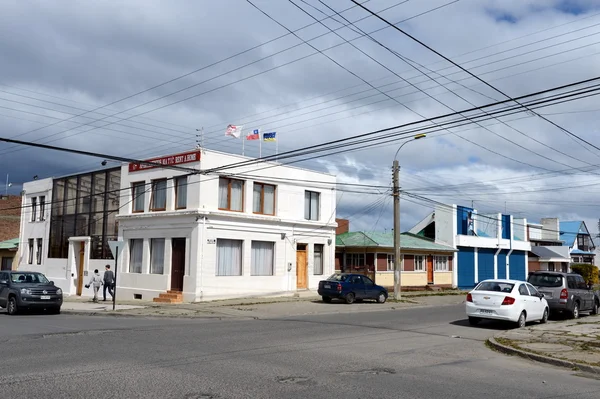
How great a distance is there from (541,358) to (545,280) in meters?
11.1

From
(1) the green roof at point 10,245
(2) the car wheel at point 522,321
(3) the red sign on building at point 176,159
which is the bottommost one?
(2) the car wheel at point 522,321

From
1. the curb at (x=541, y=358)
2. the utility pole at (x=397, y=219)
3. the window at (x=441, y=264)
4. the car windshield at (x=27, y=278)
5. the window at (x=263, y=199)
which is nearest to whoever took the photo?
the curb at (x=541, y=358)

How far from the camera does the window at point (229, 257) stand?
27783mm

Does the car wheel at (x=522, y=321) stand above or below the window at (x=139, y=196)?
below

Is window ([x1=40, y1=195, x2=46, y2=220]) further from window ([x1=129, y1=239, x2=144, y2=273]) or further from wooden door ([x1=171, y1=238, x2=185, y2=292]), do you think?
wooden door ([x1=171, y1=238, x2=185, y2=292])

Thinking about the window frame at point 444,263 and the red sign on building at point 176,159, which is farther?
the window frame at point 444,263

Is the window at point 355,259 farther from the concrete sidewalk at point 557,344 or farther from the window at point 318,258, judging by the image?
the concrete sidewalk at point 557,344

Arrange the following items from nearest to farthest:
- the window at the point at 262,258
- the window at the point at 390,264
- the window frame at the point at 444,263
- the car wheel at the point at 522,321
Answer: the car wheel at the point at 522,321, the window at the point at 262,258, the window at the point at 390,264, the window frame at the point at 444,263

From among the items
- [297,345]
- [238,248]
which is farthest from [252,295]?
[297,345]

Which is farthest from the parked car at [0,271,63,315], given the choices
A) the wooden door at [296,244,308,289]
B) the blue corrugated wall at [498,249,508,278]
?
the blue corrugated wall at [498,249,508,278]

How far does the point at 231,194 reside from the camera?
28.6 m

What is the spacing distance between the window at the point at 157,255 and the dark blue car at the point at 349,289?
318 inches

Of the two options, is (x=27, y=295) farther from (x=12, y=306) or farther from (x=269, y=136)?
(x=269, y=136)

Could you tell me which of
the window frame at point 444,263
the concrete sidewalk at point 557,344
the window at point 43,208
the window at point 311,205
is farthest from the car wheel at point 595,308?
the window at point 43,208
